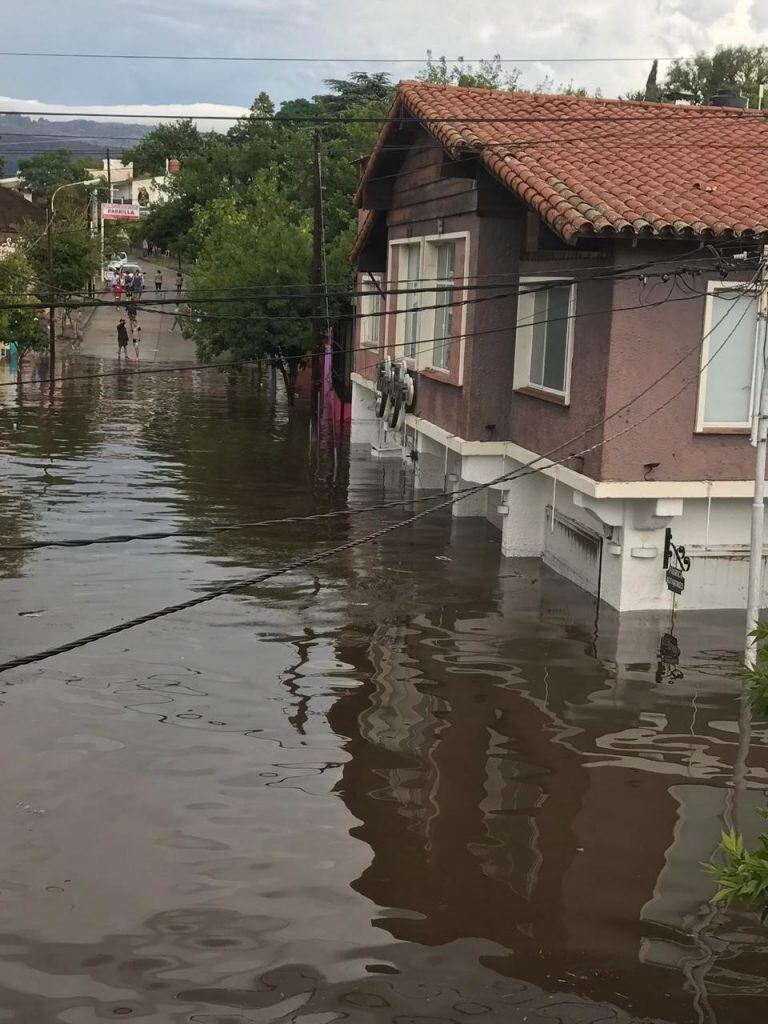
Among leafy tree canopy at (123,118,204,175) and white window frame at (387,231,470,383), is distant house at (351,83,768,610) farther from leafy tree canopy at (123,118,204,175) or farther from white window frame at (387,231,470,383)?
leafy tree canopy at (123,118,204,175)

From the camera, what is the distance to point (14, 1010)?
7664 millimetres

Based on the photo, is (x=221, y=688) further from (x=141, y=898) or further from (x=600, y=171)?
(x=600, y=171)

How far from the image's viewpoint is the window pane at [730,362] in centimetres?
1533

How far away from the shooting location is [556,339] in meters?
17.3

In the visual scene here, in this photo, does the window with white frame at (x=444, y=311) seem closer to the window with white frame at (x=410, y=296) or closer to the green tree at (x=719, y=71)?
the window with white frame at (x=410, y=296)

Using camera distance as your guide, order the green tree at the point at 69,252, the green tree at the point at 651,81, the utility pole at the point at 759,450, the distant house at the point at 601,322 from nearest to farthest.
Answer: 1. the utility pole at the point at 759,450
2. the distant house at the point at 601,322
3. the green tree at the point at 651,81
4. the green tree at the point at 69,252

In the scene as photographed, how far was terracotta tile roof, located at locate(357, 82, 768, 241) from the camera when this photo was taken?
14680 millimetres

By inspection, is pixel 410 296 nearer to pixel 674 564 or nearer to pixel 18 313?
pixel 674 564

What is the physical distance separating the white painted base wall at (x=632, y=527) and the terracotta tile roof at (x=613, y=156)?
3127 millimetres

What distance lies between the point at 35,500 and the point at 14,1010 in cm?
1730

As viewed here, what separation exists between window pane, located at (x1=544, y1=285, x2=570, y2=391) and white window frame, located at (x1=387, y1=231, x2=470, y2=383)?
4.71 feet

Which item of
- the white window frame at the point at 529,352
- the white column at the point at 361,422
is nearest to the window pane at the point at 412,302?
the white window frame at the point at 529,352

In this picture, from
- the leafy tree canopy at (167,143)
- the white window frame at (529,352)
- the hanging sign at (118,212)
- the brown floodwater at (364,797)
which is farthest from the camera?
the leafy tree canopy at (167,143)

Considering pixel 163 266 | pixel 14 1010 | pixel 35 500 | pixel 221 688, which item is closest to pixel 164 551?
pixel 35 500
